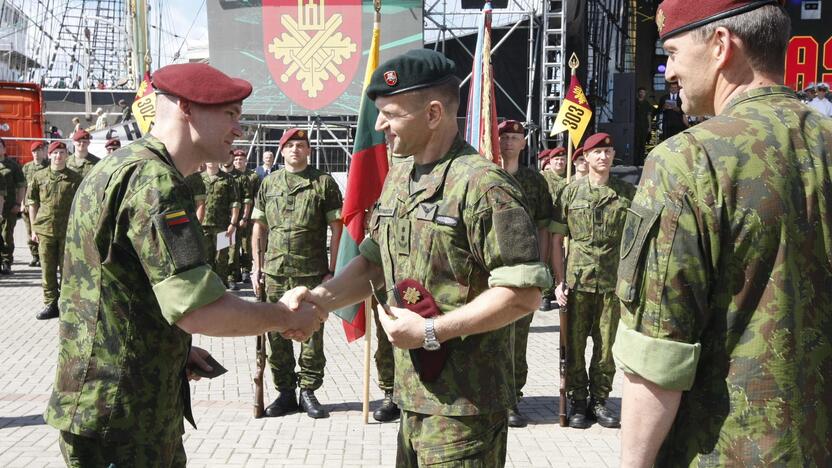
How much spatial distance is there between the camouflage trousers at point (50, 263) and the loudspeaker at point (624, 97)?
37.7ft

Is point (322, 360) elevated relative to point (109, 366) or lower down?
lower down

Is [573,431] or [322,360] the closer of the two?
[573,431]

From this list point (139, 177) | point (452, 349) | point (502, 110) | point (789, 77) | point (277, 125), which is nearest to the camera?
point (139, 177)

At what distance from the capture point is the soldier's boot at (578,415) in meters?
6.48

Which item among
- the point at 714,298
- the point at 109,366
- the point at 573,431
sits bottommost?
the point at 573,431

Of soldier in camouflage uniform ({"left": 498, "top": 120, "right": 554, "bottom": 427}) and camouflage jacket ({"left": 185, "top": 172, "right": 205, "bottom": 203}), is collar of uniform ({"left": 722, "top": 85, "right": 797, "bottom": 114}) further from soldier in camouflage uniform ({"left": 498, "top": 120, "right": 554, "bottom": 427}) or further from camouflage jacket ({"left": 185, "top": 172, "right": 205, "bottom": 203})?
camouflage jacket ({"left": 185, "top": 172, "right": 205, "bottom": 203})

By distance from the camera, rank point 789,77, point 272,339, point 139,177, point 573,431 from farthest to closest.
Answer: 1. point 789,77
2. point 272,339
3. point 573,431
4. point 139,177

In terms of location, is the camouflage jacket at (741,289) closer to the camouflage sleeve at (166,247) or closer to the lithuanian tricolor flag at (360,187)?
the camouflage sleeve at (166,247)

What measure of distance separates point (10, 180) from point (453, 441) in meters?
13.6

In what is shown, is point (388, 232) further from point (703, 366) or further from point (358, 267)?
point (703, 366)

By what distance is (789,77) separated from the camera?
16938mm

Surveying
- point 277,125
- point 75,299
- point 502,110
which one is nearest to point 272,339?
point 75,299

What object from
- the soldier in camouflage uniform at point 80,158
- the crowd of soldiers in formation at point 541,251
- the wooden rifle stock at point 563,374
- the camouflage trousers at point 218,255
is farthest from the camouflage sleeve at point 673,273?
the soldier in camouflage uniform at point 80,158

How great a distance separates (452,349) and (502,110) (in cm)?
1577
